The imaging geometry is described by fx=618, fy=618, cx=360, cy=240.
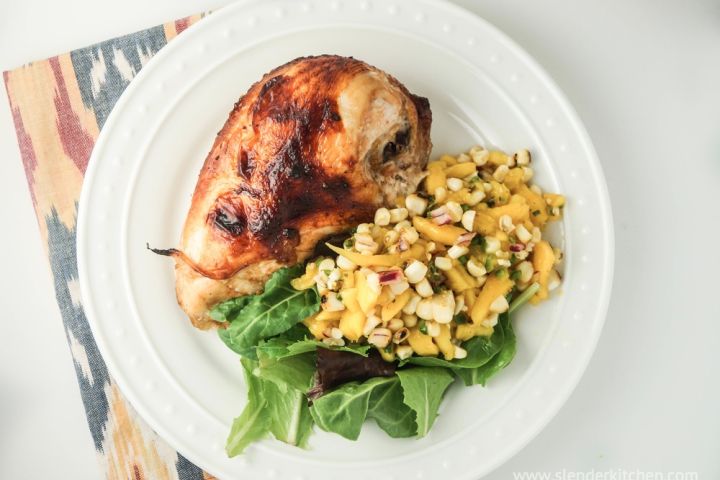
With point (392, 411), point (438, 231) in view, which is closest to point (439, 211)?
point (438, 231)

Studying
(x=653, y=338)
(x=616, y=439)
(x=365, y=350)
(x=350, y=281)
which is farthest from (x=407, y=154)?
(x=616, y=439)

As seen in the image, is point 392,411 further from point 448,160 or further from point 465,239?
point 448,160

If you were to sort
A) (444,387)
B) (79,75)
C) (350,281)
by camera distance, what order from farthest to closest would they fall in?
(79,75)
(444,387)
(350,281)

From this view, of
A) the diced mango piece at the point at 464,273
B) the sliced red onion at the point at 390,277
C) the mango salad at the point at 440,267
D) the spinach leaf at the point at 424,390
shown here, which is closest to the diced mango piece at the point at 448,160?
the mango salad at the point at 440,267

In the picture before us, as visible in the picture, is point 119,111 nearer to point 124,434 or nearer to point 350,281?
point 350,281

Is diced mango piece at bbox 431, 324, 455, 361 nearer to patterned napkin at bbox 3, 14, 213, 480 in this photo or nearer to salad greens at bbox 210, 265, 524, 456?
salad greens at bbox 210, 265, 524, 456

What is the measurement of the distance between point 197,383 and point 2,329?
97 centimetres

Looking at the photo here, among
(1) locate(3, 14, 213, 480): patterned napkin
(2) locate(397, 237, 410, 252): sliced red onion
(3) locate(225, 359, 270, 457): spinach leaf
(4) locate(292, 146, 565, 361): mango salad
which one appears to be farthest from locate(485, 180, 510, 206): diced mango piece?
(1) locate(3, 14, 213, 480): patterned napkin

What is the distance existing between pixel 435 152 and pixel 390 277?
2.17 feet

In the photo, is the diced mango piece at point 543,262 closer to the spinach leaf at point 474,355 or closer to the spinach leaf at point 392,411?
the spinach leaf at point 474,355

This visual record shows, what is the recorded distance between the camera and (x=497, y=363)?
2295 mm

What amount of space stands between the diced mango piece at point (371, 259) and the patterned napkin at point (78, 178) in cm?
122

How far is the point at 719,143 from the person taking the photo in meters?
Answer: 2.61

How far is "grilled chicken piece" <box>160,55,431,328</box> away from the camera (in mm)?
2029
